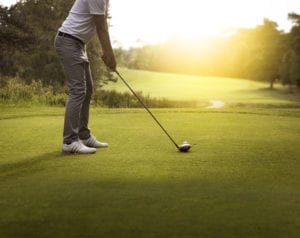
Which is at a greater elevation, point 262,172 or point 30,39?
point 30,39

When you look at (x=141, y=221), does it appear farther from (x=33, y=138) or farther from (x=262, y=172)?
(x=33, y=138)

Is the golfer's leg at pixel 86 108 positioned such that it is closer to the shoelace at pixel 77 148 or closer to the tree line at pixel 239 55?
the shoelace at pixel 77 148

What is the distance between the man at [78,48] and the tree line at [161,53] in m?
17.4

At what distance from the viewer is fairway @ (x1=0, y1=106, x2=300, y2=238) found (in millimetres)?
2756

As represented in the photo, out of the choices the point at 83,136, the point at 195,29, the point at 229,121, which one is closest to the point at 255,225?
the point at 83,136

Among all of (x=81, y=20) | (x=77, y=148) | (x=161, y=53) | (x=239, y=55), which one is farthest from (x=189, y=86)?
(x=77, y=148)

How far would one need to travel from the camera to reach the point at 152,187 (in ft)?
11.6

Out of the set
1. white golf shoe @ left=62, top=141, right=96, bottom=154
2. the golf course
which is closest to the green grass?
the golf course

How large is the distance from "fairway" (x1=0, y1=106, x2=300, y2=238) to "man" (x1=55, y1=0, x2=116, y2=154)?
0.35 meters

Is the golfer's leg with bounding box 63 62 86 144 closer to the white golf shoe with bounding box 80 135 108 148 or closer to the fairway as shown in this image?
the white golf shoe with bounding box 80 135 108 148

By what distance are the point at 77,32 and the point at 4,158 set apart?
5.36 feet

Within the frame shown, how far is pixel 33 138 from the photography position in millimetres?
6273

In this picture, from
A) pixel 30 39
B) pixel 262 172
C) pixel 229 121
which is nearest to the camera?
pixel 262 172

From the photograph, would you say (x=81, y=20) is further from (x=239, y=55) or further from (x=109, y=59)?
(x=239, y=55)
